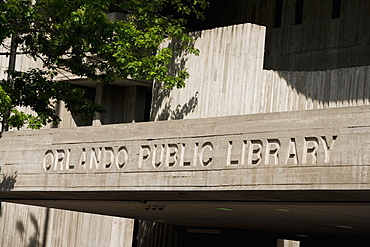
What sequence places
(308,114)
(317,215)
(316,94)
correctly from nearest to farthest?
(308,114) < (317,215) < (316,94)

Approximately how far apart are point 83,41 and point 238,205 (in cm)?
780

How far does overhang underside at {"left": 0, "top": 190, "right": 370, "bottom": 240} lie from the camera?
12.6 m

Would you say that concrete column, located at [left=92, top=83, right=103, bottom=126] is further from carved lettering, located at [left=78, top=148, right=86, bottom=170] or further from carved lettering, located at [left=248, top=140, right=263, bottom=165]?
carved lettering, located at [left=248, top=140, right=263, bottom=165]

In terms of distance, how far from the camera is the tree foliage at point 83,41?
2017 cm

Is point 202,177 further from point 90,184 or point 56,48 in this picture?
point 56,48

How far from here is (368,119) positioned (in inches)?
451

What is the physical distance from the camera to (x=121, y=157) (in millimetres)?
15289

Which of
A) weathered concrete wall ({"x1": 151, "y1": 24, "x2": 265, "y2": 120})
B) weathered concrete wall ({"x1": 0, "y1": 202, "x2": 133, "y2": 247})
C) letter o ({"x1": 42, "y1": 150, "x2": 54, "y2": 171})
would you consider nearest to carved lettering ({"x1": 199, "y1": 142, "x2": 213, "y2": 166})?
letter o ({"x1": 42, "y1": 150, "x2": 54, "y2": 171})

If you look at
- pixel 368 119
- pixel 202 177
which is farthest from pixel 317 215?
pixel 368 119

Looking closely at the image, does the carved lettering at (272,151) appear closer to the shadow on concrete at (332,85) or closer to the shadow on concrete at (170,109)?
the shadow on concrete at (332,85)

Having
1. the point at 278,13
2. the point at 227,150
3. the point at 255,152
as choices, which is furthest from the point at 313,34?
the point at 255,152

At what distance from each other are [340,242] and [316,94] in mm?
6183

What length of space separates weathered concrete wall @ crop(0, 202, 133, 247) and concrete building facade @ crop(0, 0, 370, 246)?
4cm

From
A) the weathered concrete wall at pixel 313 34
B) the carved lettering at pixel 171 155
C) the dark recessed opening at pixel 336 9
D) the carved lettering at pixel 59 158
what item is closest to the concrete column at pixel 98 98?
the weathered concrete wall at pixel 313 34
